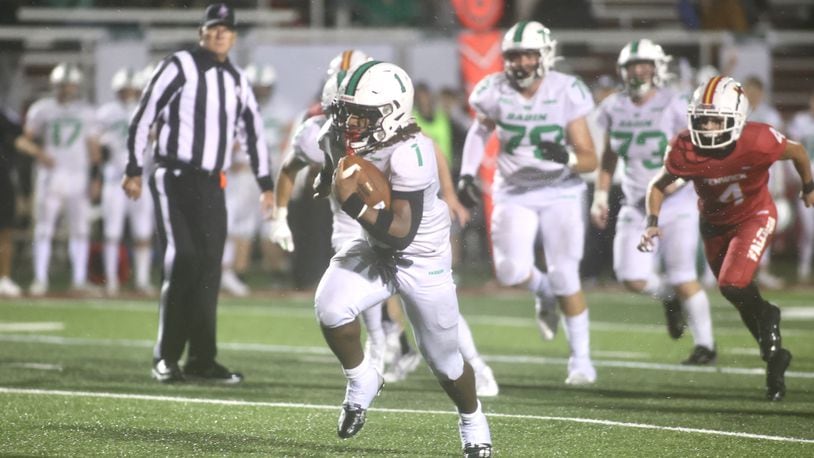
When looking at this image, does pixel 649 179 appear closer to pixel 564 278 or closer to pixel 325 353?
pixel 564 278

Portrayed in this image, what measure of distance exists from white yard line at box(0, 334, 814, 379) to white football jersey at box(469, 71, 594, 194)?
3.84 ft

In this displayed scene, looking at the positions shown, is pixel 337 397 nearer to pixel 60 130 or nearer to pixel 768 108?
pixel 60 130

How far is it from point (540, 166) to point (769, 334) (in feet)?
5.12

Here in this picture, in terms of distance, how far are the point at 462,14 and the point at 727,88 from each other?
28.7 ft

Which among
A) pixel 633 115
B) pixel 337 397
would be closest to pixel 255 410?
pixel 337 397

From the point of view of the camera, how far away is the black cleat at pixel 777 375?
6.73m

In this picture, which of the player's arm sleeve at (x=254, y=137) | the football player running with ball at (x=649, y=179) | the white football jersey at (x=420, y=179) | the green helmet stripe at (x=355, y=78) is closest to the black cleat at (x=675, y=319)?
the football player running with ball at (x=649, y=179)

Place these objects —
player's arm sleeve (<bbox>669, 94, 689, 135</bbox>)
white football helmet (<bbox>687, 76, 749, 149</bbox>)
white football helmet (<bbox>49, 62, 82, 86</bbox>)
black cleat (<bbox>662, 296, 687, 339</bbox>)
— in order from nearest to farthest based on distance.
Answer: white football helmet (<bbox>687, 76, 749, 149</bbox>) < player's arm sleeve (<bbox>669, 94, 689, 135</bbox>) < black cleat (<bbox>662, 296, 687, 339</bbox>) < white football helmet (<bbox>49, 62, 82, 86</bbox>)

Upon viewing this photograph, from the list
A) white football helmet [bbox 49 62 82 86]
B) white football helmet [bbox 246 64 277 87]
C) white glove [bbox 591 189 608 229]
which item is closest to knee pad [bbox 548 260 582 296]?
white glove [bbox 591 189 608 229]

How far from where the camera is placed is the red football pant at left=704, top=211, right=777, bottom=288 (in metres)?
6.79

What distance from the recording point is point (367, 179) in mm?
5125

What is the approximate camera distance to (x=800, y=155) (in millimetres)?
6742

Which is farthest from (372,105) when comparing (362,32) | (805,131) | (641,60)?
(805,131)

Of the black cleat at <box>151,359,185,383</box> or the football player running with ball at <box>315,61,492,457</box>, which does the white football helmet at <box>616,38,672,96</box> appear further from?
the football player running with ball at <box>315,61,492,457</box>
